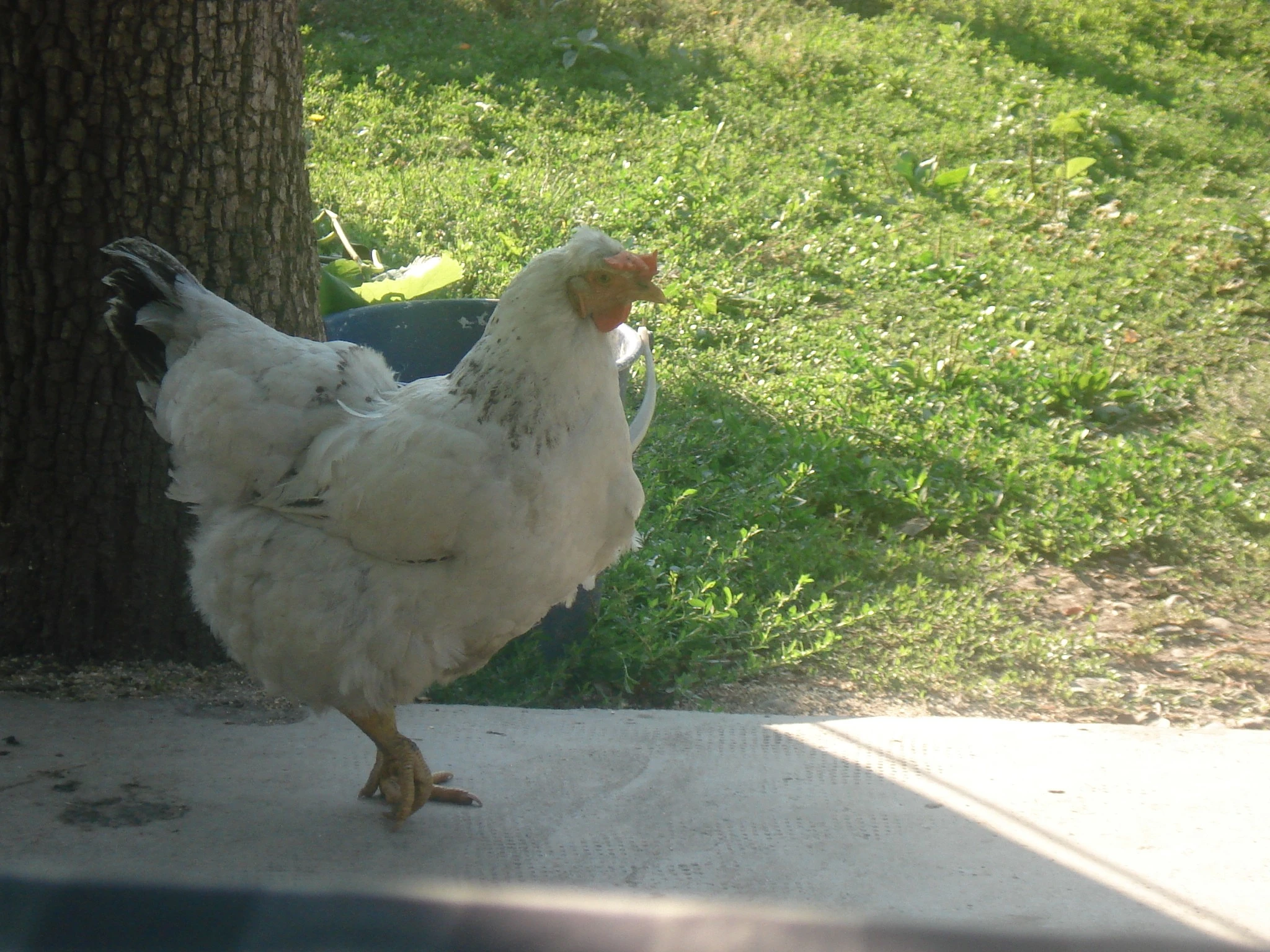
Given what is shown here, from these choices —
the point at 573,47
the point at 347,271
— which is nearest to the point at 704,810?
the point at 347,271

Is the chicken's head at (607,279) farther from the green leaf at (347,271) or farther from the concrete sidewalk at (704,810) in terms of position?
the green leaf at (347,271)

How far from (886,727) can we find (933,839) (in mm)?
555

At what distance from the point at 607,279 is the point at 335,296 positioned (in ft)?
7.54

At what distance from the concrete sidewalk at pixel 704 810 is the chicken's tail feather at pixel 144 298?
1.03 meters

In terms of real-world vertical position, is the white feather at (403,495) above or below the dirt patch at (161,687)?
above

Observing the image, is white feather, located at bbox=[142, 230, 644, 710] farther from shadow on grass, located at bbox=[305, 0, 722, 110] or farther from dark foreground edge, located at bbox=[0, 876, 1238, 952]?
shadow on grass, located at bbox=[305, 0, 722, 110]

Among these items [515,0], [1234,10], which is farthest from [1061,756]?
[1234,10]

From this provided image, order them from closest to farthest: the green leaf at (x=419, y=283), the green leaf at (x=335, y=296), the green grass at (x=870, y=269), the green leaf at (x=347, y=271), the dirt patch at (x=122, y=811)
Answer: the dirt patch at (x=122, y=811) < the green grass at (x=870, y=269) < the green leaf at (x=335, y=296) < the green leaf at (x=419, y=283) < the green leaf at (x=347, y=271)

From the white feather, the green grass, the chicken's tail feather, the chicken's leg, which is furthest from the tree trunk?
the green grass

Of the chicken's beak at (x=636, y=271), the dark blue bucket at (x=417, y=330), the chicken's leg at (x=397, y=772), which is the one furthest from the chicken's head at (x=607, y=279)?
the dark blue bucket at (x=417, y=330)

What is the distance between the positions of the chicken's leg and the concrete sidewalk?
0.05 meters

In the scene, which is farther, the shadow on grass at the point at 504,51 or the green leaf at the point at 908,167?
the shadow on grass at the point at 504,51

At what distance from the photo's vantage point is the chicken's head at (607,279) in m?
2.31

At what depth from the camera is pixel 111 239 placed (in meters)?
2.95
